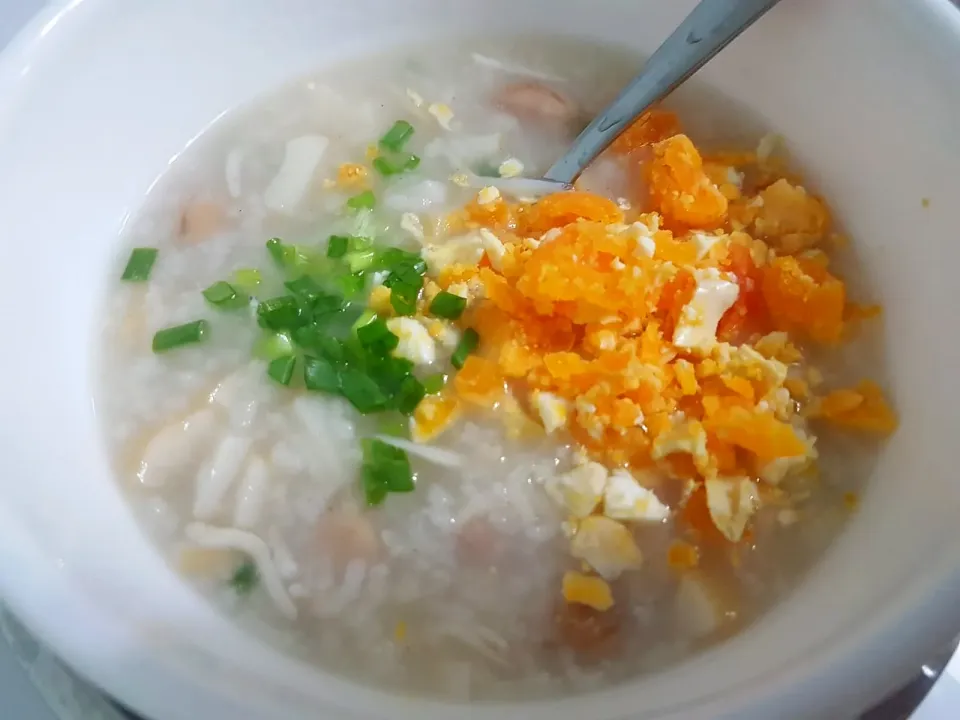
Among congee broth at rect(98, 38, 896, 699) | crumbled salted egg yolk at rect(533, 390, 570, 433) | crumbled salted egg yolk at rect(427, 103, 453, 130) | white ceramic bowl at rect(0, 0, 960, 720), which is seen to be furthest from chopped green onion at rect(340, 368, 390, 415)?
crumbled salted egg yolk at rect(427, 103, 453, 130)

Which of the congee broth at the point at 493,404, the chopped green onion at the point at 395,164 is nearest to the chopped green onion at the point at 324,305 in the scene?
→ the congee broth at the point at 493,404

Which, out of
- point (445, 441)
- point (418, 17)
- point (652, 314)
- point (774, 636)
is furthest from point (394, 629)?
point (418, 17)

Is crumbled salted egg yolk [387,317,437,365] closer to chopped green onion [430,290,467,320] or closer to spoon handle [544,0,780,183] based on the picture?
chopped green onion [430,290,467,320]

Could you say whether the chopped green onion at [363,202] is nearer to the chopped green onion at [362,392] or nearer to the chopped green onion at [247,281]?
the chopped green onion at [247,281]

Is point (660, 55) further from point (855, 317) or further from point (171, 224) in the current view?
point (171, 224)

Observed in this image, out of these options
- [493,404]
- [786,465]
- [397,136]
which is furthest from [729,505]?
[397,136]

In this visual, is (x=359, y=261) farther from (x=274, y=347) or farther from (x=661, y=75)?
(x=661, y=75)
